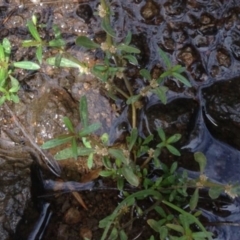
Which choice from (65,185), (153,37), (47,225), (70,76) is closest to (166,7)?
(153,37)

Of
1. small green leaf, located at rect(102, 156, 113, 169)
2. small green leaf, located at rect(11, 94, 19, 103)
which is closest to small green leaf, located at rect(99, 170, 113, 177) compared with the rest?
small green leaf, located at rect(102, 156, 113, 169)

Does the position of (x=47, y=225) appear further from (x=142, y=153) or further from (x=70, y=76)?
(x=70, y=76)

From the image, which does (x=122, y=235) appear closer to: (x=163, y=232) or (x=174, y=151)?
(x=163, y=232)

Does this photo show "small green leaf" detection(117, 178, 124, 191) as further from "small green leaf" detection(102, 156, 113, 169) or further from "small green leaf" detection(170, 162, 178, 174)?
"small green leaf" detection(170, 162, 178, 174)

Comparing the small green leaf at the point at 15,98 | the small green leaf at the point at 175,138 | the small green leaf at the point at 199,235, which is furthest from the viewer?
the small green leaf at the point at 15,98

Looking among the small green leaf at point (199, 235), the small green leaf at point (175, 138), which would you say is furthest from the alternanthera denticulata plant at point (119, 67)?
the small green leaf at point (199, 235)

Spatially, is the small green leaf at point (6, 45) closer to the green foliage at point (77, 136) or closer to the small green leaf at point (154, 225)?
the green foliage at point (77, 136)

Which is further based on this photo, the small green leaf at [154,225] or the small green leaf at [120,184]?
the small green leaf at [120,184]
